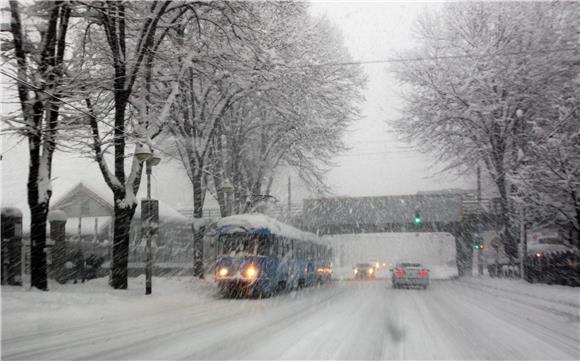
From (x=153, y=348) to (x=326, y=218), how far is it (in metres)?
36.4

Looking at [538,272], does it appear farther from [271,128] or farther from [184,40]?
[184,40]

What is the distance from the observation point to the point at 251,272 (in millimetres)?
20797

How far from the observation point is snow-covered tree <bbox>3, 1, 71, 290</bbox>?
1420cm

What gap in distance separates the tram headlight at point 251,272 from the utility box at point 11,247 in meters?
7.87

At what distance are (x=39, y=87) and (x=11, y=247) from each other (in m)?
7.61

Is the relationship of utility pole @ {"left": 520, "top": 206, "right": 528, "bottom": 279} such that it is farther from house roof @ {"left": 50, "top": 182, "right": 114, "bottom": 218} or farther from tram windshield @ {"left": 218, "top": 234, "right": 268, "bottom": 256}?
house roof @ {"left": 50, "top": 182, "right": 114, "bottom": 218}

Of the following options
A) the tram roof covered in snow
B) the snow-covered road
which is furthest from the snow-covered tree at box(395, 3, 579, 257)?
the snow-covered road

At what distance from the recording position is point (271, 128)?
1184 inches

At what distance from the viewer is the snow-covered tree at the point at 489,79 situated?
2719 centimetres

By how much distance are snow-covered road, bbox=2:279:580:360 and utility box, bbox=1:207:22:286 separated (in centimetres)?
467

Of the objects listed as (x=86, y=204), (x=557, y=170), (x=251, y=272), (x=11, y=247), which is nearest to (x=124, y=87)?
(x=11, y=247)

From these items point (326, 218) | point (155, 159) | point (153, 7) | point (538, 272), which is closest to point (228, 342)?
point (155, 159)

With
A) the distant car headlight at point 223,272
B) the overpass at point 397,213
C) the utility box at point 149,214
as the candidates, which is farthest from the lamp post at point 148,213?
the overpass at point 397,213

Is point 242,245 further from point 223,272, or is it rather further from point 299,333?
point 299,333
